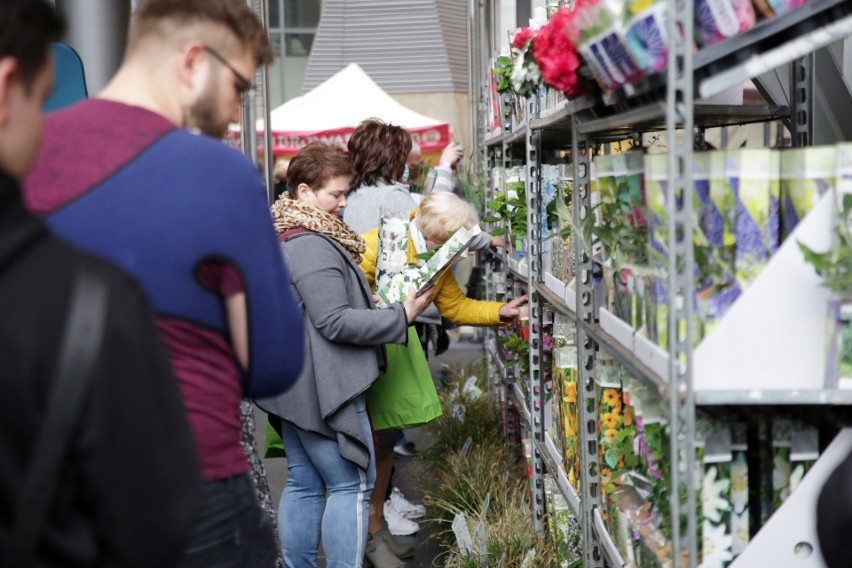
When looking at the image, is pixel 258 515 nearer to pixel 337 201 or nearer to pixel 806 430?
pixel 806 430

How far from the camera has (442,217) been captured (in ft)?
15.0

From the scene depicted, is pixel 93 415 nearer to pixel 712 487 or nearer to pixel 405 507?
pixel 712 487

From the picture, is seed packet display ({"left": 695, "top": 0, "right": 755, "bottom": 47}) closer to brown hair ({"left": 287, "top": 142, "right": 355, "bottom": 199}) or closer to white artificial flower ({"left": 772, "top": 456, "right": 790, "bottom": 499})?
white artificial flower ({"left": 772, "top": 456, "right": 790, "bottom": 499})

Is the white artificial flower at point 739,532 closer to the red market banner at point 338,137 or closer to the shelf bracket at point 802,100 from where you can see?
the shelf bracket at point 802,100

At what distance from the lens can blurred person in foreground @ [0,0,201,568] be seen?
122cm

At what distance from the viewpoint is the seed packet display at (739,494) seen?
7.41ft

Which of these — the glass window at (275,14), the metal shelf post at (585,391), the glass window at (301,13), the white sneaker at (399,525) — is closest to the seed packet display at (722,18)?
the metal shelf post at (585,391)

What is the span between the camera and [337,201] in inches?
163

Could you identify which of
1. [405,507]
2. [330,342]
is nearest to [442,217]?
[330,342]

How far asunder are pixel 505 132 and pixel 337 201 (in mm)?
1691

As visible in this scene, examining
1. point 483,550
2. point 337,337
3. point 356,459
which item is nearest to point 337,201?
point 337,337

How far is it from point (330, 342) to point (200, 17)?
2.07m

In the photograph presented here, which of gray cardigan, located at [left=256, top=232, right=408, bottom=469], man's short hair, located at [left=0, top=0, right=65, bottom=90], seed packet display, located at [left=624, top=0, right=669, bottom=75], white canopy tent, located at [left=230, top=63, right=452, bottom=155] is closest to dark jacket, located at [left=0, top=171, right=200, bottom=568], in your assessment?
man's short hair, located at [left=0, top=0, right=65, bottom=90]

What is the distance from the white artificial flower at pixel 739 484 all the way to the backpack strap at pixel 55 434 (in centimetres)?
148
